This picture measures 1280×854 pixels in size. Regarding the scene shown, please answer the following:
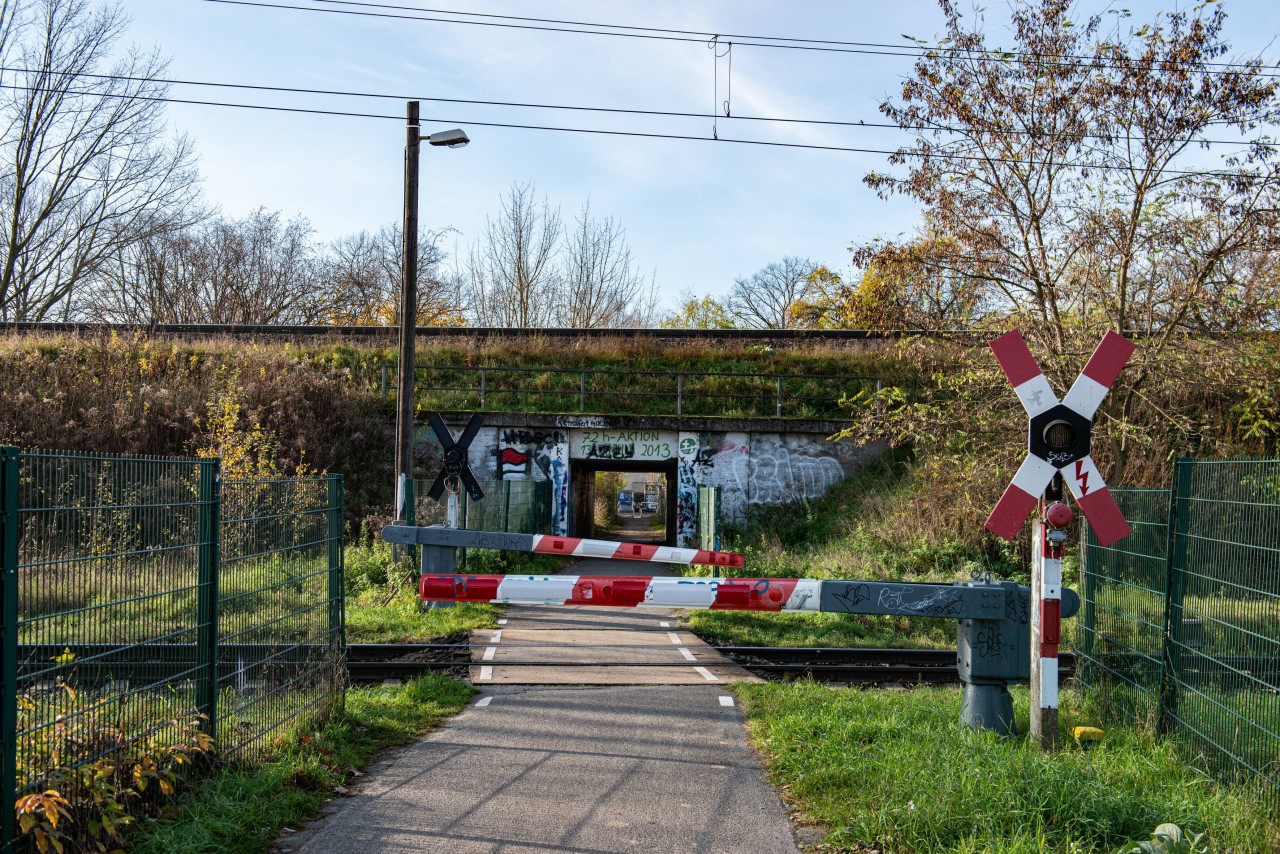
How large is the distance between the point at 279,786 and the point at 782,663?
20.9 ft

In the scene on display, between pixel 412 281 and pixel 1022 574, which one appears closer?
pixel 412 281

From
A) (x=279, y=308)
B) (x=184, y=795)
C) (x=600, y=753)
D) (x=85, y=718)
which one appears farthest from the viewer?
(x=279, y=308)

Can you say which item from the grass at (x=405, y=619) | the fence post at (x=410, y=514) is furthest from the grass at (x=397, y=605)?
the fence post at (x=410, y=514)

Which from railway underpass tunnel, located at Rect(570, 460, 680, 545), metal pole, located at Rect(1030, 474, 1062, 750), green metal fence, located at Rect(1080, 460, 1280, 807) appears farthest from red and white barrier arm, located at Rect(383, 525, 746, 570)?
railway underpass tunnel, located at Rect(570, 460, 680, 545)

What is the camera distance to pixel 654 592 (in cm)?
594

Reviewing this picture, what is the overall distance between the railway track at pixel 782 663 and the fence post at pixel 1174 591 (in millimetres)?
3573

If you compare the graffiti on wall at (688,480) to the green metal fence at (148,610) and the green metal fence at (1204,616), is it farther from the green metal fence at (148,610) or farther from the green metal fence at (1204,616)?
the green metal fence at (148,610)

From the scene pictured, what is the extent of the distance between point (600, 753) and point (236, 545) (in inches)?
104

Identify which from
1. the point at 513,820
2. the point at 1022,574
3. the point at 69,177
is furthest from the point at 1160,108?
the point at 69,177

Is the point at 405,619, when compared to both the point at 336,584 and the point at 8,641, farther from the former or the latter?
the point at 8,641

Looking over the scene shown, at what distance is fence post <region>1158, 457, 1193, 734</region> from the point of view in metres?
5.72

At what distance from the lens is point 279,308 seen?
40.2m

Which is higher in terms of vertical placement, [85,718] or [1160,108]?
[1160,108]

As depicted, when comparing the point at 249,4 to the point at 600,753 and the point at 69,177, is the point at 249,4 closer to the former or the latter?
the point at 600,753
